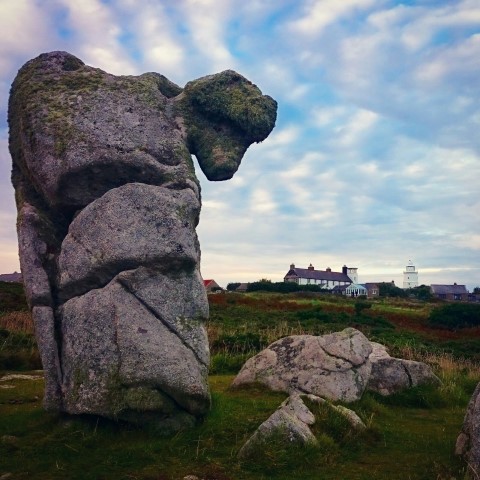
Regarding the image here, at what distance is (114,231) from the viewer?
28.2 ft

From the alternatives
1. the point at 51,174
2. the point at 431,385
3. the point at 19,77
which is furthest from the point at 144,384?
the point at 431,385

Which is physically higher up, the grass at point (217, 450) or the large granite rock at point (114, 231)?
the large granite rock at point (114, 231)

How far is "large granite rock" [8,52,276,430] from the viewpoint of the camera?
8.13 metres

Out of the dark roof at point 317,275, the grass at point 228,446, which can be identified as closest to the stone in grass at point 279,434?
the grass at point 228,446

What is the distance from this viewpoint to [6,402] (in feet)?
34.3

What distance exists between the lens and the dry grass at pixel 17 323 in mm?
21087

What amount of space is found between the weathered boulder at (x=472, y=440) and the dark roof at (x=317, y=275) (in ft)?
364

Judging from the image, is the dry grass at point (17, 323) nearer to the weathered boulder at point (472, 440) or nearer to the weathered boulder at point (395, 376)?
the weathered boulder at point (395, 376)

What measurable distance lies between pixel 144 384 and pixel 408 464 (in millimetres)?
3694

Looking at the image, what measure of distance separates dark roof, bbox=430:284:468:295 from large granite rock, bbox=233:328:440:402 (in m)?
106

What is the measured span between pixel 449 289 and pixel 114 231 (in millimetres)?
114179

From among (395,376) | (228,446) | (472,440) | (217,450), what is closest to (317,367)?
(395,376)

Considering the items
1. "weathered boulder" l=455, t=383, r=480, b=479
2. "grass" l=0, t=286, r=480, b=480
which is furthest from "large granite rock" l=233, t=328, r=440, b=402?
"weathered boulder" l=455, t=383, r=480, b=479

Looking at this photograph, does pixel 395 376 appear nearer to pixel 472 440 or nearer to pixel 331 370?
pixel 331 370
